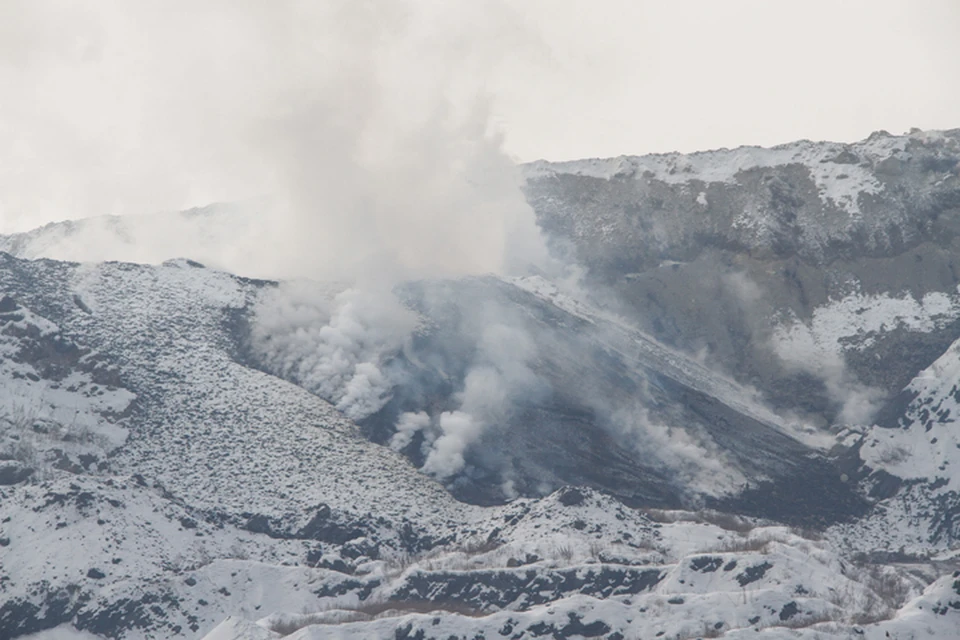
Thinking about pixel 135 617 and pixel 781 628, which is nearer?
pixel 781 628

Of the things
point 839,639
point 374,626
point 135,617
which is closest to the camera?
point 839,639

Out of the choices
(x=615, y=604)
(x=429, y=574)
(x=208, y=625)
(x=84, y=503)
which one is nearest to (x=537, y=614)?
(x=615, y=604)

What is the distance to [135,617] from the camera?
184000 mm

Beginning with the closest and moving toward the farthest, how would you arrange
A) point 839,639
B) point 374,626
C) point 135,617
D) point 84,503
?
point 839,639 < point 374,626 < point 135,617 < point 84,503

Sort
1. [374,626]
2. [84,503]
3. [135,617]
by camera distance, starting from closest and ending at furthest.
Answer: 1. [374,626]
2. [135,617]
3. [84,503]

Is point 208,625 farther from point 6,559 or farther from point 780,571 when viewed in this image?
point 780,571

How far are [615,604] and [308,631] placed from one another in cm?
3139

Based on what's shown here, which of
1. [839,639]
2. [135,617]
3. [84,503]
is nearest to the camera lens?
[839,639]

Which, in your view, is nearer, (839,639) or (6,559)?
(839,639)

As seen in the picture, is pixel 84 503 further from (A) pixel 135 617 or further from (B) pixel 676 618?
(B) pixel 676 618

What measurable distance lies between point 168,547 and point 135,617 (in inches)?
630

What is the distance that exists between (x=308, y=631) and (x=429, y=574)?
25.5m

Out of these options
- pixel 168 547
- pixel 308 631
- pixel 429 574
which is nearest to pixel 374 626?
pixel 308 631

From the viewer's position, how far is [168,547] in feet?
653
